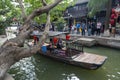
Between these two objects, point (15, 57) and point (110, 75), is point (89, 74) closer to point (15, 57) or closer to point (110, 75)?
point (110, 75)

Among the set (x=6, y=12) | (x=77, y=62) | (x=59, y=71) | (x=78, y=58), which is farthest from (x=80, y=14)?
(x=59, y=71)

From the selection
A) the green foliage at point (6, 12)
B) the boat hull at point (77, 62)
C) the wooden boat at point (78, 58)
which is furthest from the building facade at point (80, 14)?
the boat hull at point (77, 62)

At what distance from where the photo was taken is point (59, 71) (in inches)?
337

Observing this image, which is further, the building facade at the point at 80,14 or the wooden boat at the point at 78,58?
the building facade at the point at 80,14

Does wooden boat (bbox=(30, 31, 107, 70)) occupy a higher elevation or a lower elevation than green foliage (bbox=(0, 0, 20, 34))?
lower

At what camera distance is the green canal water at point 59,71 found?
772 centimetres

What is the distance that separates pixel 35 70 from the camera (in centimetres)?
895

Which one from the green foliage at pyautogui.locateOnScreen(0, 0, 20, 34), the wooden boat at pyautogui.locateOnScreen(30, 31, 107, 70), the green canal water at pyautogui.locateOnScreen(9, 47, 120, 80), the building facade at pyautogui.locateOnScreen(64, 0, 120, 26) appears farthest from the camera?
the building facade at pyautogui.locateOnScreen(64, 0, 120, 26)

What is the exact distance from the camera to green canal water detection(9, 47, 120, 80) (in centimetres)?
772

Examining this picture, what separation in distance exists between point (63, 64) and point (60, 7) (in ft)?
26.1

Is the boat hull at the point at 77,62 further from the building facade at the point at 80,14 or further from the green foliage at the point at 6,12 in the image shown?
the building facade at the point at 80,14

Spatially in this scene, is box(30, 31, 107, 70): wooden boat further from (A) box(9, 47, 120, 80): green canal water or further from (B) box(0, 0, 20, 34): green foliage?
(B) box(0, 0, 20, 34): green foliage

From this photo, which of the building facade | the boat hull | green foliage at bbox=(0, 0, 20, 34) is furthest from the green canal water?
the building facade

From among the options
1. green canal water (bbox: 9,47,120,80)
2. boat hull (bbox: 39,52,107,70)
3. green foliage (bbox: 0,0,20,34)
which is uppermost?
green foliage (bbox: 0,0,20,34)
